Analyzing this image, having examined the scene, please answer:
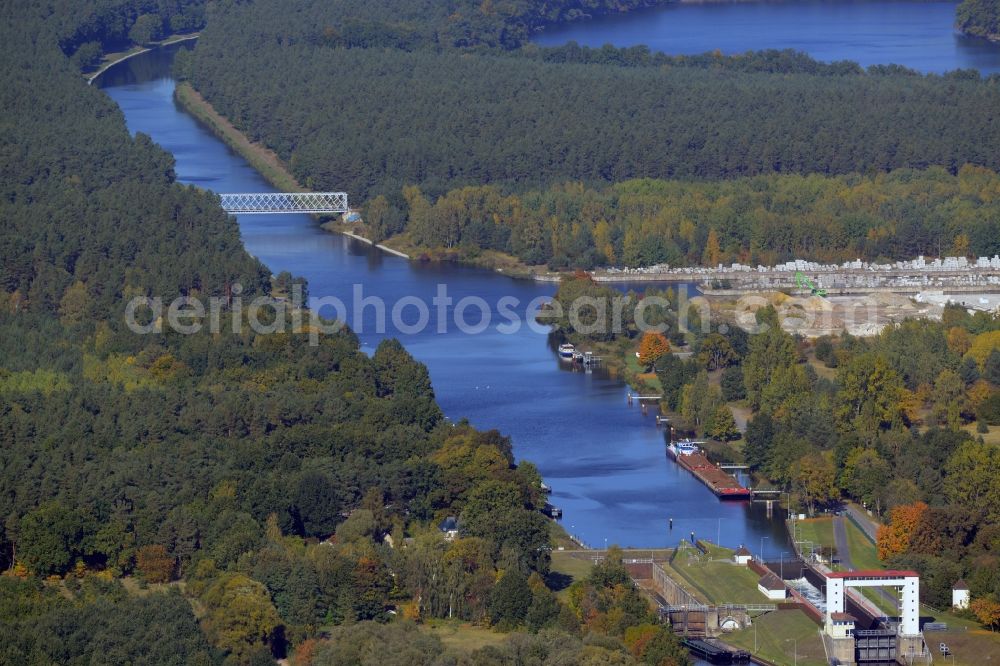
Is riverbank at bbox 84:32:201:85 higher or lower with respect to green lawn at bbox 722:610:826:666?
higher

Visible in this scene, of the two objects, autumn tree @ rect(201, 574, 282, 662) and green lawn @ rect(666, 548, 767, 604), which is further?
green lawn @ rect(666, 548, 767, 604)

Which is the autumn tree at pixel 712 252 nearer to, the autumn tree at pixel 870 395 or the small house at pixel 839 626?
the autumn tree at pixel 870 395

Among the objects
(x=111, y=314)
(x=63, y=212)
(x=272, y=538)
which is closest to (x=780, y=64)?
(x=63, y=212)

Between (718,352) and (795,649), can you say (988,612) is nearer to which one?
(795,649)

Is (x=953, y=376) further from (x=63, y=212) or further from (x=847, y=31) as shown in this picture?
(x=847, y=31)

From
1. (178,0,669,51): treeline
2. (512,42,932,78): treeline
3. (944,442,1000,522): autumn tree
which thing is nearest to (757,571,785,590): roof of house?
A: (944,442,1000,522): autumn tree

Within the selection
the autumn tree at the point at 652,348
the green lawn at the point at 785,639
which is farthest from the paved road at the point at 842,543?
the autumn tree at the point at 652,348

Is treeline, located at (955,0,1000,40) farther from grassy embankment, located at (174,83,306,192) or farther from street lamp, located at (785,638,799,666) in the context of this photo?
street lamp, located at (785,638,799,666)
